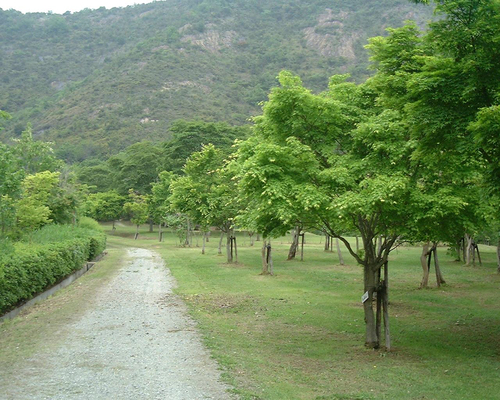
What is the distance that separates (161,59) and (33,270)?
4651 inches

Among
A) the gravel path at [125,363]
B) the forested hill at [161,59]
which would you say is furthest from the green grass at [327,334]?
the forested hill at [161,59]

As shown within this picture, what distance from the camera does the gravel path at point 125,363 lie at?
731 centimetres

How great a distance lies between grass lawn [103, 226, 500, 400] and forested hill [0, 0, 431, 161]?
8200 centimetres

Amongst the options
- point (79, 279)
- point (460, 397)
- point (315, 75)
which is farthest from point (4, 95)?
point (460, 397)

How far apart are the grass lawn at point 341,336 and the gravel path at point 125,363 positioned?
0.52 metres

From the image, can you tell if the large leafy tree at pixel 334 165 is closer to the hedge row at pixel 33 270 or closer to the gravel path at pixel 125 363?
the gravel path at pixel 125 363

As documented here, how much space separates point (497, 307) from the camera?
51.0 ft

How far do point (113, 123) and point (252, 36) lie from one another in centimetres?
6990

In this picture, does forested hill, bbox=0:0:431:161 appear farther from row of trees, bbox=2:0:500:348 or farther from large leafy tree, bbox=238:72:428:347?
row of trees, bbox=2:0:500:348

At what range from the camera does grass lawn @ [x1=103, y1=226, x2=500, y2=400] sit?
7977 millimetres

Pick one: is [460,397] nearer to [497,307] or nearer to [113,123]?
[497,307]

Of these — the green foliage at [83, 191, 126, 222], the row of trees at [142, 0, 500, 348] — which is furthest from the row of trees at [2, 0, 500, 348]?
the green foliage at [83, 191, 126, 222]

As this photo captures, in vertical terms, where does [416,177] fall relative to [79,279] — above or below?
above

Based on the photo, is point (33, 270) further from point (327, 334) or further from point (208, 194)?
point (208, 194)
